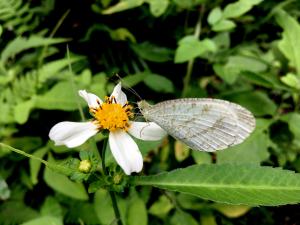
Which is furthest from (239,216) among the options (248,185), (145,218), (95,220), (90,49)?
(90,49)

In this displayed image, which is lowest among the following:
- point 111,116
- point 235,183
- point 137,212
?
point 137,212

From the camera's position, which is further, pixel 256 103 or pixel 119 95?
pixel 256 103

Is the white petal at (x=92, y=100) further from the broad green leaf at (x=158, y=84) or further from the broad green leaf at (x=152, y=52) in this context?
the broad green leaf at (x=152, y=52)

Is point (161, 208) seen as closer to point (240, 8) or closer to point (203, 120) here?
point (203, 120)

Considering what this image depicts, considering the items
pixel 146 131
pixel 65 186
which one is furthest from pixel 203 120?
pixel 65 186

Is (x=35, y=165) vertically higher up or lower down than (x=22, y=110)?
lower down

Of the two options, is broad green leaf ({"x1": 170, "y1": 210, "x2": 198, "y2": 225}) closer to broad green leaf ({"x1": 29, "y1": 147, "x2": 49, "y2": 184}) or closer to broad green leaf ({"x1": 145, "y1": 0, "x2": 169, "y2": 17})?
broad green leaf ({"x1": 29, "y1": 147, "x2": 49, "y2": 184})

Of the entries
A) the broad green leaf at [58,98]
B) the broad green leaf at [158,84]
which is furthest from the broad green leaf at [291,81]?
the broad green leaf at [58,98]
